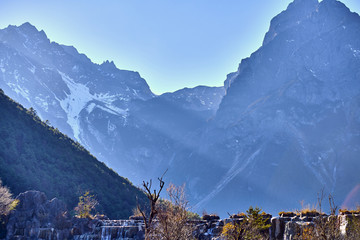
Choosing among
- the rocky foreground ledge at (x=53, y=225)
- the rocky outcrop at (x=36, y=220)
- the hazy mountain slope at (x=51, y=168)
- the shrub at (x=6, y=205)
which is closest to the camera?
the rocky foreground ledge at (x=53, y=225)

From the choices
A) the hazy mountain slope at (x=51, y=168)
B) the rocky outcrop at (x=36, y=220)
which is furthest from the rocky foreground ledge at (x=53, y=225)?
the hazy mountain slope at (x=51, y=168)

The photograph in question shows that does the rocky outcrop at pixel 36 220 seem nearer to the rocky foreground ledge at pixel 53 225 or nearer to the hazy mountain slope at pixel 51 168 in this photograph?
the rocky foreground ledge at pixel 53 225

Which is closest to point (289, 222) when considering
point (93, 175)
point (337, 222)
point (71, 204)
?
point (337, 222)

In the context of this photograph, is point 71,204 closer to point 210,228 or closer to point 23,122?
point 23,122

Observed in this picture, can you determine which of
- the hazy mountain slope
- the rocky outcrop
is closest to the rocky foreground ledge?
the rocky outcrop

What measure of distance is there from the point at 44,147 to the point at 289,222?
268 ft

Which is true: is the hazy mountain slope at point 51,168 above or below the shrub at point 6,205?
above

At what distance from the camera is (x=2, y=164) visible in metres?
80.5

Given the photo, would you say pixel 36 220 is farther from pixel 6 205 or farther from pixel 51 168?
pixel 51 168

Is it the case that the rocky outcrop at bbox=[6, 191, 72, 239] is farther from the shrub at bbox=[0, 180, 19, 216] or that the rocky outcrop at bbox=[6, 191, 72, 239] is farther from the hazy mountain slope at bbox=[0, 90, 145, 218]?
the hazy mountain slope at bbox=[0, 90, 145, 218]

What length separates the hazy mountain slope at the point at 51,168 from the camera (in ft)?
274

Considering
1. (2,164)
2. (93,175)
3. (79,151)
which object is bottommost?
(2,164)

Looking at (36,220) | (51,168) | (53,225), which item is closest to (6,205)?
(36,220)

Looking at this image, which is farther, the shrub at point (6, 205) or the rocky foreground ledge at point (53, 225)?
the shrub at point (6, 205)
